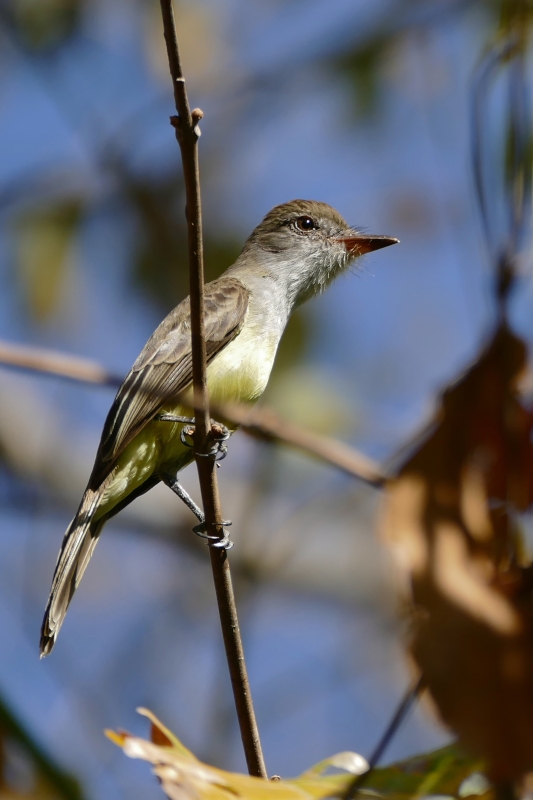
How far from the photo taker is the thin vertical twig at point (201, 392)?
1933mm

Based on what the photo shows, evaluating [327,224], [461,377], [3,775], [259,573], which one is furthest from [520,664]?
[327,224]

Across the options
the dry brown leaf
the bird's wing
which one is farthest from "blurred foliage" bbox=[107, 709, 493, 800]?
the bird's wing

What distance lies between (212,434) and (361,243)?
9.42 feet

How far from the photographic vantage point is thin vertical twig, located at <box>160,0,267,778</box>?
1.93 metres

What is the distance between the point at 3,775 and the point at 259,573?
9.59 feet

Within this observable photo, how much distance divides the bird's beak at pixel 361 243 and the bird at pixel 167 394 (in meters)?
0.21

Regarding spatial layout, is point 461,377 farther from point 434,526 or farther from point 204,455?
point 204,455

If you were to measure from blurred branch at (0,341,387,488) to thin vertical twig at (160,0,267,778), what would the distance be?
1.75ft

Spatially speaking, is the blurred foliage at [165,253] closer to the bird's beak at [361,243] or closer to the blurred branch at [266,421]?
the bird's beak at [361,243]

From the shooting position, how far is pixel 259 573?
4527 millimetres

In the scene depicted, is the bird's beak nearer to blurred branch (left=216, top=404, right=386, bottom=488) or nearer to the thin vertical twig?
the thin vertical twig

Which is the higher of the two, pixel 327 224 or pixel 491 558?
pixel 327 224

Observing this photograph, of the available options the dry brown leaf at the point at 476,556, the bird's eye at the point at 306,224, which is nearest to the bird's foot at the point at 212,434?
the dry brown leaf at the point at 476,556

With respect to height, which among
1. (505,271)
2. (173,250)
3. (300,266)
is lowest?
(505,271)
